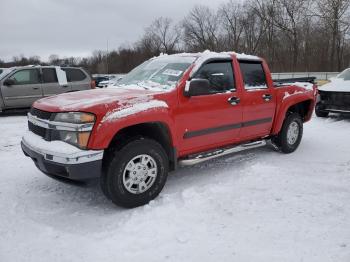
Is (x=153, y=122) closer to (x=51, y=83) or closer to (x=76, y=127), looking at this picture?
(x=76, y=127)

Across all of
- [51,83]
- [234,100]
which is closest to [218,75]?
[234,100]

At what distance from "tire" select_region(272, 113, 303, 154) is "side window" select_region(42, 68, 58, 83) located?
8599 mm

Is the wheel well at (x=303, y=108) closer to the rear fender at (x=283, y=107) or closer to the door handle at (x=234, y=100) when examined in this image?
the rear fender at (x=283, y=107)

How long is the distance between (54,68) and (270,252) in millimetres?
11053

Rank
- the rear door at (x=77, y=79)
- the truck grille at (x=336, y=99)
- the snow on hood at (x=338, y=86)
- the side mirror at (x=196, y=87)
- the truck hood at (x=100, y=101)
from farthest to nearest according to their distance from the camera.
→ the rear door at (x=77, y=79), the snow on hood at (x=338, y=86), the truck grille at (x=336, y=99), the side mirror at (x=196, y=87), the truck hood at (x=100, y=101)

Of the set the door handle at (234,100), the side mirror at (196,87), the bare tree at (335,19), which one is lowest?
the door handle at (234,100)

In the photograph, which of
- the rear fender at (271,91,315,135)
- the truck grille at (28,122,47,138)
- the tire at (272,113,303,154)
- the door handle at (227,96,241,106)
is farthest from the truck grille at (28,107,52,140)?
the tire at (272,113,303,154)

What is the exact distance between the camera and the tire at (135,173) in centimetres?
382

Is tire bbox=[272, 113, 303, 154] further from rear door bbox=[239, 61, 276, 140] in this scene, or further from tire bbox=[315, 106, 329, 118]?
tire bbox=[315, 106, 329, 118]

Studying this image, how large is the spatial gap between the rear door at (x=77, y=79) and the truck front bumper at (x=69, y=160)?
9.04 meters

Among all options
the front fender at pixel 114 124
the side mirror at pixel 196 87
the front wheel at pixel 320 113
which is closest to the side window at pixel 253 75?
the side mirror at pixel 196 87

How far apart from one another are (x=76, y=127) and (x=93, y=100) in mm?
429

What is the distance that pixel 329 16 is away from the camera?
107 feet

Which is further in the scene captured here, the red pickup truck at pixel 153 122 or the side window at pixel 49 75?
the side window at pixel 49 75
